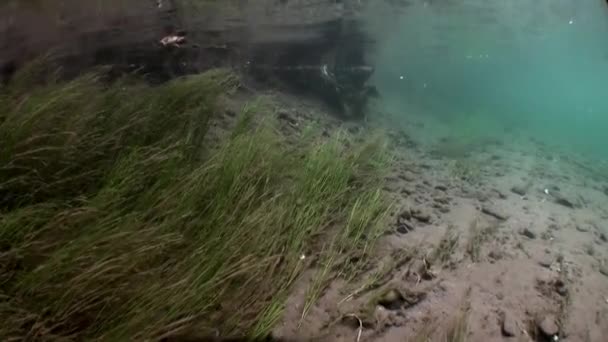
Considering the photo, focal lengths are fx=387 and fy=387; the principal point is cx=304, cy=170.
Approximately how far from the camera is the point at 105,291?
2.21 m

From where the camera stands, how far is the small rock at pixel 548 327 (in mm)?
3193

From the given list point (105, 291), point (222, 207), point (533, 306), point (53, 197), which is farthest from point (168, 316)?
point (533, 306)

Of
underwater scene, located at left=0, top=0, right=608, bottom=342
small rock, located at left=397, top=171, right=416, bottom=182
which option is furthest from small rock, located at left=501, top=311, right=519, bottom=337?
small rock, located at left=397, top=171, right=416, bottom=182

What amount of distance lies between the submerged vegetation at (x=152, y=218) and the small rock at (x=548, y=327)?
1.58 m

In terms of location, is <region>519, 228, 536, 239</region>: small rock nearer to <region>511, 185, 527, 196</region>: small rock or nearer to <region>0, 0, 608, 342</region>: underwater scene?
<region>0, 0, 608, 342</region>: underwater scene

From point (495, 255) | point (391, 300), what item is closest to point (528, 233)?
point (495, 255)

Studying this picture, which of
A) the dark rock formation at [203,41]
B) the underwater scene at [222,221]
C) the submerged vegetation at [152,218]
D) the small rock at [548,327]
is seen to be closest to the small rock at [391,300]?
the underwater scene at [222,221]

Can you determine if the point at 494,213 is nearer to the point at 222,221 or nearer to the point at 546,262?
the point at 546,262

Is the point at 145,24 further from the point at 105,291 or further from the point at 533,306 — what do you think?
the point at 533,306

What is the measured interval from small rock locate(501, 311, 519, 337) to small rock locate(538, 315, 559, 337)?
0.65 ft

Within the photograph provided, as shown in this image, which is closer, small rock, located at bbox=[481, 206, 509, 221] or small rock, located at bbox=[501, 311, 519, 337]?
small rock, located at bbox=[501, 311, 519, 337]

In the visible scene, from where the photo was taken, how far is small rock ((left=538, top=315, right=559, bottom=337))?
10.5 feet

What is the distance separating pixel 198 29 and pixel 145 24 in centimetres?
116

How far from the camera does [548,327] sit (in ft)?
10.6
